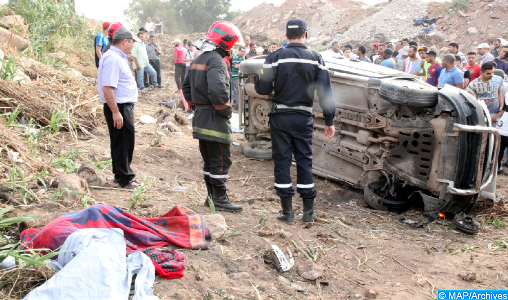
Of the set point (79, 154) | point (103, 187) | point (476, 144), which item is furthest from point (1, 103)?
point (476, 144)

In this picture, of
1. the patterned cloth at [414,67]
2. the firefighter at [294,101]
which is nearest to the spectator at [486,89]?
the patterned cloth at [414,67]

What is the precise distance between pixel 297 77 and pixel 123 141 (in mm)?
1995

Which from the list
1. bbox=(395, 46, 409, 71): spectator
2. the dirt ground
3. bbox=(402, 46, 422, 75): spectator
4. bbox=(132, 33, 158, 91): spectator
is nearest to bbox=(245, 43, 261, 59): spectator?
bbox=(132, 33, 158, 91): spectator

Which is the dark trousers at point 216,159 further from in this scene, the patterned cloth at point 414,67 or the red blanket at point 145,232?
the patterned cloth at point 414,67

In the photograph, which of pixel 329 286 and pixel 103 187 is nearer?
pixel 329 286

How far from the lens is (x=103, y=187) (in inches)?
172

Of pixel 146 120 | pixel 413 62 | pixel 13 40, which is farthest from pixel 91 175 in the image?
pixel 413 62

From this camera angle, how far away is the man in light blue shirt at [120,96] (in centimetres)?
406

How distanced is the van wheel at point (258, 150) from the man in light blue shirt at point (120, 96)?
2.44 meters

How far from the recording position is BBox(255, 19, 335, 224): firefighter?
12.6ft

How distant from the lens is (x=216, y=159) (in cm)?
409

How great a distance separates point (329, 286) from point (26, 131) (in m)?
4.22

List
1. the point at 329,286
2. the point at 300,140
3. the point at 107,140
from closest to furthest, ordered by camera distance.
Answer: the point at 329,286, the point at 300,140, the point at 107,140

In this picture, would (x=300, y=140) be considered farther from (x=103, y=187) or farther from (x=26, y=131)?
(x=26, y=131)
